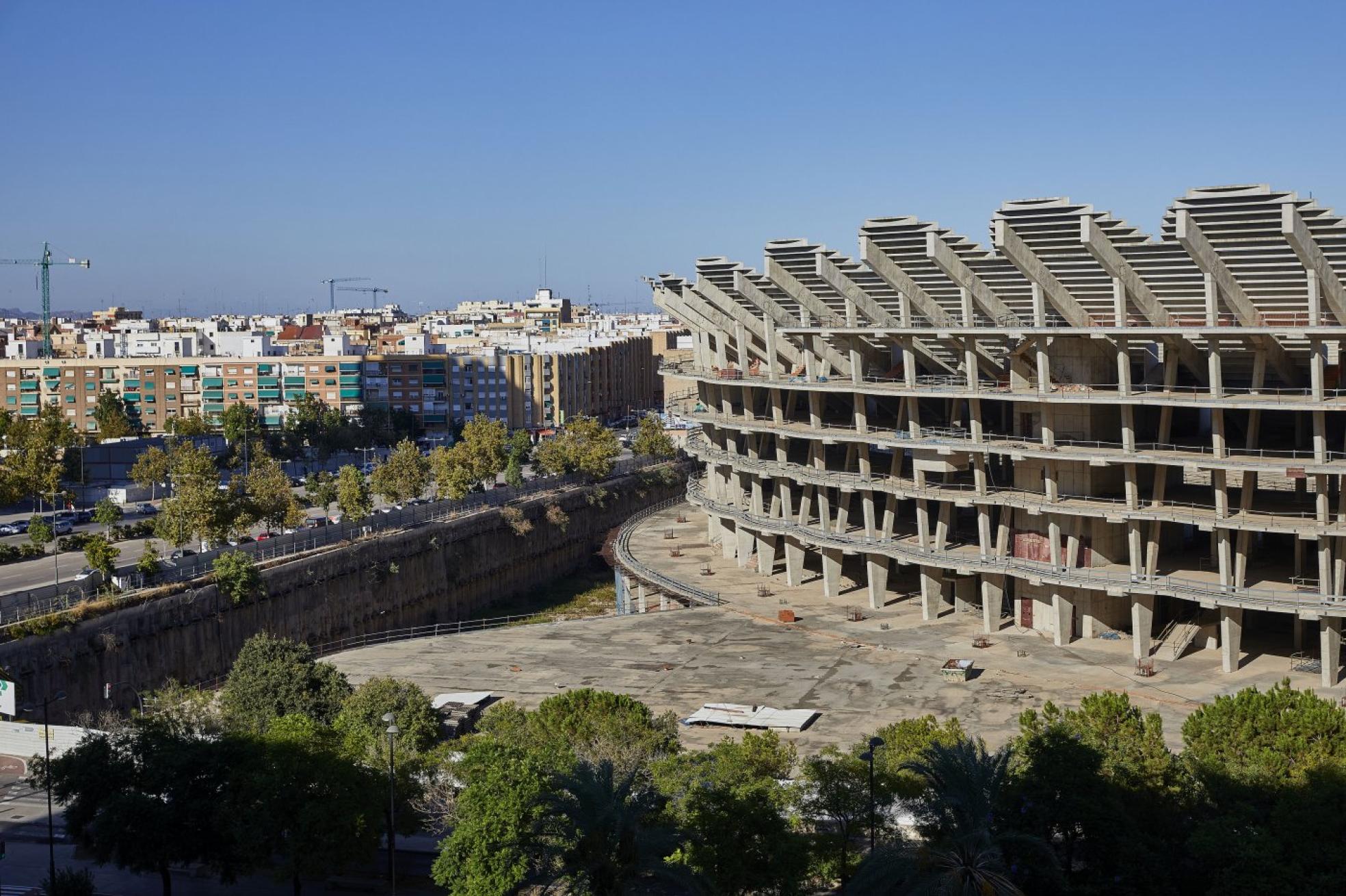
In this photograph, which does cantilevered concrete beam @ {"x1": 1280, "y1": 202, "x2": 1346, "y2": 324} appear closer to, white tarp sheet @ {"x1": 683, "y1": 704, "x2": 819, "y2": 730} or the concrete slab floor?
the concrete slab floor

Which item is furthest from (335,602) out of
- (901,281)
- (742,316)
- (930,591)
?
(901,281)


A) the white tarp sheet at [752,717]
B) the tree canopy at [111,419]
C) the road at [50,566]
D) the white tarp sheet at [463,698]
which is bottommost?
the white tarp sheet at [752,717]

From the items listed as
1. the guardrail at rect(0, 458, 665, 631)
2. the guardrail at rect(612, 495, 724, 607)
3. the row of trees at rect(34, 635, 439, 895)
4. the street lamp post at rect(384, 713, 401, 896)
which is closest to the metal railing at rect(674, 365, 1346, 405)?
the guardrail at rect(612, 495, 724, 607)

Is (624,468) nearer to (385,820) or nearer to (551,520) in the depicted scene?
(551,520)

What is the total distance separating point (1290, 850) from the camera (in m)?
31.9

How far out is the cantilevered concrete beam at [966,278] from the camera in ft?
191

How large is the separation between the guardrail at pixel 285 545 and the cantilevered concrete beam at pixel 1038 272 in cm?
4106

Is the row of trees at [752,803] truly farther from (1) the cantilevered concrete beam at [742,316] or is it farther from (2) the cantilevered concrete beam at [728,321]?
(2) the cantilevered concrete beam at [728,321]

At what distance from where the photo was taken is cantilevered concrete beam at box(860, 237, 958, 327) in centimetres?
6181

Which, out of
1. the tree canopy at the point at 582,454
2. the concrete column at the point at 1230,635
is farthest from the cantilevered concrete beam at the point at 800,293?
the tree canopy at the point at 582,454

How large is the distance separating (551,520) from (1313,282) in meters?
68.0

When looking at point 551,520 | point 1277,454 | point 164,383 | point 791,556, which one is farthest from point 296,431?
point 1277,454

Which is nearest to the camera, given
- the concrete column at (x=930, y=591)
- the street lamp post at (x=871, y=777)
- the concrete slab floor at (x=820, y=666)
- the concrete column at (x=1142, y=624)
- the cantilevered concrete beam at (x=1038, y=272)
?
the street lamp post at (x=871, y=777)

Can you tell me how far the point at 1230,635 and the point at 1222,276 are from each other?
13782 millimetres
